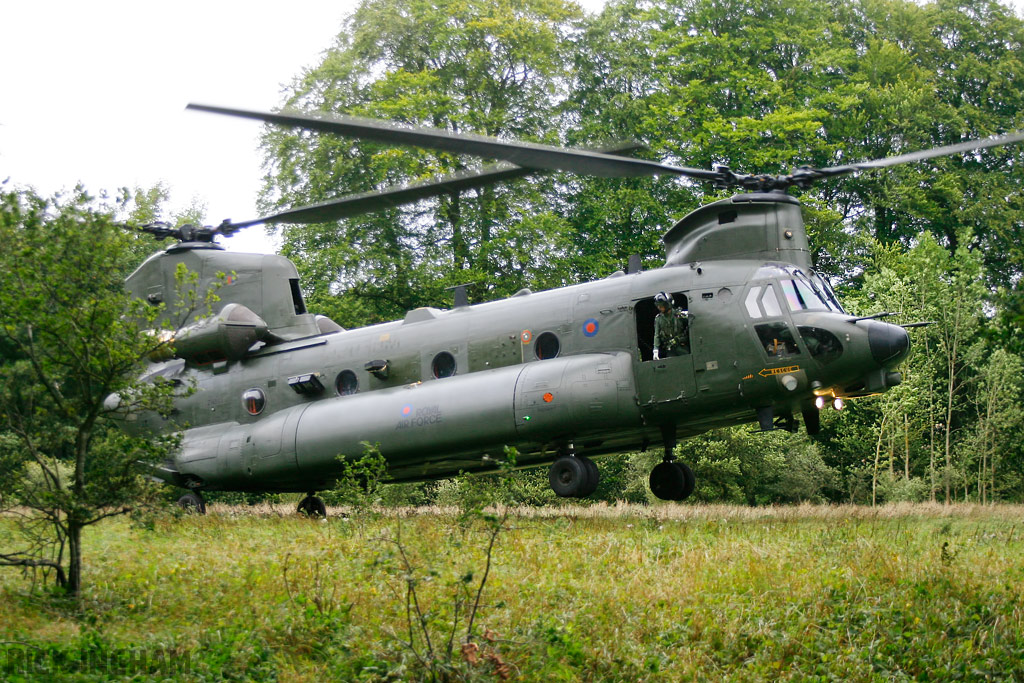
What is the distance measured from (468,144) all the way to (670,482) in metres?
7.90

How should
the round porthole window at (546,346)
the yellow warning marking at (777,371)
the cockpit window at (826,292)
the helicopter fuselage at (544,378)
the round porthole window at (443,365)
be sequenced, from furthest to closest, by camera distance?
the round porthole window at (443,365) → the round porthole window at (546,346) → the cockpit window at (826,292) → the helicopter fuselage at (544,378) → the yellow warning marking at (777,371)

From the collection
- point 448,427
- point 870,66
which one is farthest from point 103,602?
point 870,66

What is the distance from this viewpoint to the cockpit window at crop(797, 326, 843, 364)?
576 inches

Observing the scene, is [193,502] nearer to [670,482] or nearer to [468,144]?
[670,482]

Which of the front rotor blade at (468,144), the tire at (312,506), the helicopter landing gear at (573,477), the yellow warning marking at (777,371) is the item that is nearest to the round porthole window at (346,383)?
the tire at (312,506)

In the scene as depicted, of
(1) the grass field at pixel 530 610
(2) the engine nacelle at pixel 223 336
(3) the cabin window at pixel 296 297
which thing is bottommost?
(1) the grass field at pixel 530 610

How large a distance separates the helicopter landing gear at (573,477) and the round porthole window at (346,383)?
14.0 feet

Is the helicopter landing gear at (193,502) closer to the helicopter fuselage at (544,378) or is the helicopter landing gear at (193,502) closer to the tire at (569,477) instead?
the helicopter fuselage at (544,378)

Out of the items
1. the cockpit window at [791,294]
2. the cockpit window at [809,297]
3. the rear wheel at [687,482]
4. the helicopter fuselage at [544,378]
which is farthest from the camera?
the rear wheel at [687,482]

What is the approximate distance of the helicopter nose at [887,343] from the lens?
14617mm

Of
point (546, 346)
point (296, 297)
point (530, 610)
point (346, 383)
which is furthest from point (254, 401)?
point (530, 610)

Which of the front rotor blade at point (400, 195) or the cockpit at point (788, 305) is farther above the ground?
the front rotor blade at point (400, 195)

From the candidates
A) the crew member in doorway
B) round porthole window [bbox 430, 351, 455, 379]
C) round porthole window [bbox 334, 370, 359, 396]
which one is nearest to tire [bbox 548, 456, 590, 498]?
the crew member in doorway

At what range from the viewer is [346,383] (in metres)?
18.6
